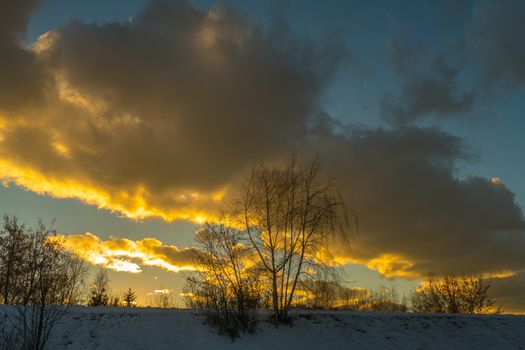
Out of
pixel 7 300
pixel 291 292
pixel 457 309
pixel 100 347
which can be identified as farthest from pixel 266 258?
pixel 457 309

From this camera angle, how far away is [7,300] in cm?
4184

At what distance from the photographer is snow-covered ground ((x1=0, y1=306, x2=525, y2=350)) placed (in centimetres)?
2197

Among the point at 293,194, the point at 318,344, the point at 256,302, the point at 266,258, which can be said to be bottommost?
the point at 318,344

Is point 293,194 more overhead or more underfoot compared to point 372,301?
more overhead

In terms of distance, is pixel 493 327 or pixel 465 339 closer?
pixel 465 339

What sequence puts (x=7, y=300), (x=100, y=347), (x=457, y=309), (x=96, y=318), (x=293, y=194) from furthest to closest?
(x=457, y=309) → (x=7, y=300) → (x=293, y=194) → (x=96, y=318) → (x=100, y=347)

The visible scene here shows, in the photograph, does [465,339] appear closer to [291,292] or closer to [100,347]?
[291,292]

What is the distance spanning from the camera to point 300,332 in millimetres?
26219

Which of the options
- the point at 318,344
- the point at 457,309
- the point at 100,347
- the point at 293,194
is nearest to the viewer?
the point at 100,347

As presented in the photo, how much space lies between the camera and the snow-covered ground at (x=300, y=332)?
2197 cm

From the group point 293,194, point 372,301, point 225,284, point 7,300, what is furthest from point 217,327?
point 372,301

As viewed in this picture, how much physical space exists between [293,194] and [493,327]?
16.2m

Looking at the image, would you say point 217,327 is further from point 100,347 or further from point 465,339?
point 465,339

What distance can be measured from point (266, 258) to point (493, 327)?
16.1 m
